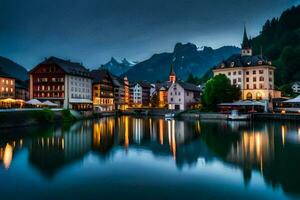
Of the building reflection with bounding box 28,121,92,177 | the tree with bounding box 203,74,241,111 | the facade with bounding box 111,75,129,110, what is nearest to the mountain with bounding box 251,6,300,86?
the tree with bounding box 203,74,241,111

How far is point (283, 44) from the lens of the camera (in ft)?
485

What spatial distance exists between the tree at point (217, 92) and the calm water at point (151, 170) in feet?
151

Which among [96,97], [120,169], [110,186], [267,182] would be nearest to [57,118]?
[96,97]

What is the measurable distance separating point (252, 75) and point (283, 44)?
69.8 meters

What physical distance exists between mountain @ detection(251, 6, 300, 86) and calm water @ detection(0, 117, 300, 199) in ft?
280

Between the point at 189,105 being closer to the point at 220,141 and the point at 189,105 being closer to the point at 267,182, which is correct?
the point at 220,141

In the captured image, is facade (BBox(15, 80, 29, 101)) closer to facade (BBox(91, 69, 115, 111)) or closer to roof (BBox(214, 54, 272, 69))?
facade (BBox(91, 69, 115, 111))

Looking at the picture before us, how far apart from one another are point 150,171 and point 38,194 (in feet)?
27.4

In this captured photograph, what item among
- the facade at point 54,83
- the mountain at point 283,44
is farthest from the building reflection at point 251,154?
the mountain at point 283,44

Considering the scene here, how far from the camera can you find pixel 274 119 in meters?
68.7

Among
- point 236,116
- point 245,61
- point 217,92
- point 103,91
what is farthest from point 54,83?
point 245,61

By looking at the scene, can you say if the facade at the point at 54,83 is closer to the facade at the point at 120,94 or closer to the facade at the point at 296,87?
the facade at the point at 120,94

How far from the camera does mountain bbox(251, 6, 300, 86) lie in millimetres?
119312

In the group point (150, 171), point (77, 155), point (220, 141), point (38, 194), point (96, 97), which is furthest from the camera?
point (96, 97)
